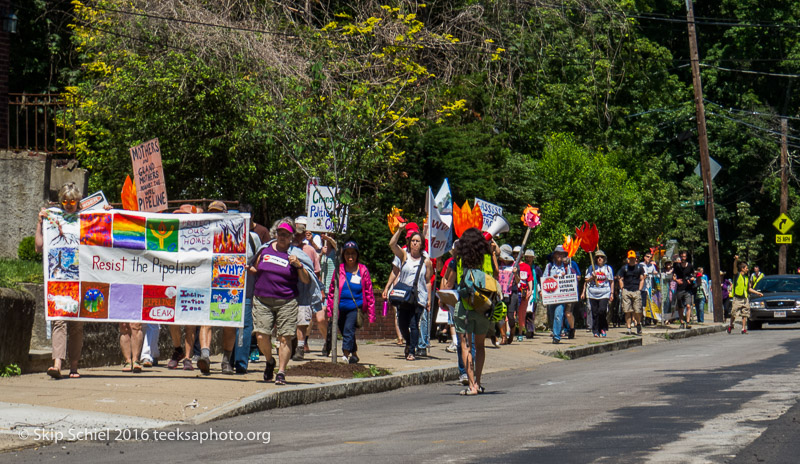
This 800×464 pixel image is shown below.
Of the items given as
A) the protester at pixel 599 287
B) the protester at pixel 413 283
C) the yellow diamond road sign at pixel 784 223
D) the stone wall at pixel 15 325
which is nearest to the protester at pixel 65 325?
the stone wall at pixel 15 325

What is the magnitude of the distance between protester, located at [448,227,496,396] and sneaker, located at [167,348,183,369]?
343 centimetres

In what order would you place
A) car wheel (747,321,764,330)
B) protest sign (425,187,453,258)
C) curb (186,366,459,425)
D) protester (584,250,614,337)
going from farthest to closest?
car wheel (747,321,764,330)
protester (584,250,614,337)
protest sign (425,187,453,258)
curb (186,366,459,425)

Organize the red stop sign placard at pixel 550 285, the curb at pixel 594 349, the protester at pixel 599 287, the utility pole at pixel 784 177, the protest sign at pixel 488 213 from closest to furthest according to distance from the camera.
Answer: the protest sign at pixel 488 213 → the curb at pixel 594 349 → the red stop sign placard at pixel 550 285 → the protester at pixel 599 287 → the utility pole at pixel 784 177

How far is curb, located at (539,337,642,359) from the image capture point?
19.2 metres

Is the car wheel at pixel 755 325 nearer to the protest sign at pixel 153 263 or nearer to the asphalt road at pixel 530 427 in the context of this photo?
the asphalt road at pixel 530 427

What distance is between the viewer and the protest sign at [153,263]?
40.0 ft

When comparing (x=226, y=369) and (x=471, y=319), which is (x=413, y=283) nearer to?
(x=471, y=319)

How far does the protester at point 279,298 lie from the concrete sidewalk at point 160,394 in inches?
16.6

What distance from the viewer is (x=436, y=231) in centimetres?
1642

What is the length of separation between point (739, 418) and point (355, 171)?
6348mm

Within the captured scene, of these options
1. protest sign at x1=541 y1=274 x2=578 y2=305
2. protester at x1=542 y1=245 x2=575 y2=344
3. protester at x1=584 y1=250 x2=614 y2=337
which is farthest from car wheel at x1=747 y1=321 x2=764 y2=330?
protest sign at x1=541 y1=274 x2=578 y2=305

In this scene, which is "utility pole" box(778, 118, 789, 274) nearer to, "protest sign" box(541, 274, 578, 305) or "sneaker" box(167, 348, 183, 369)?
"protest sign" box(541, 274, 578, 305)

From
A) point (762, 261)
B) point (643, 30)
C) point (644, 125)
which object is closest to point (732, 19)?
point (643, 30)

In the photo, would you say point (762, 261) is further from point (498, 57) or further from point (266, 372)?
point (266, 372)
